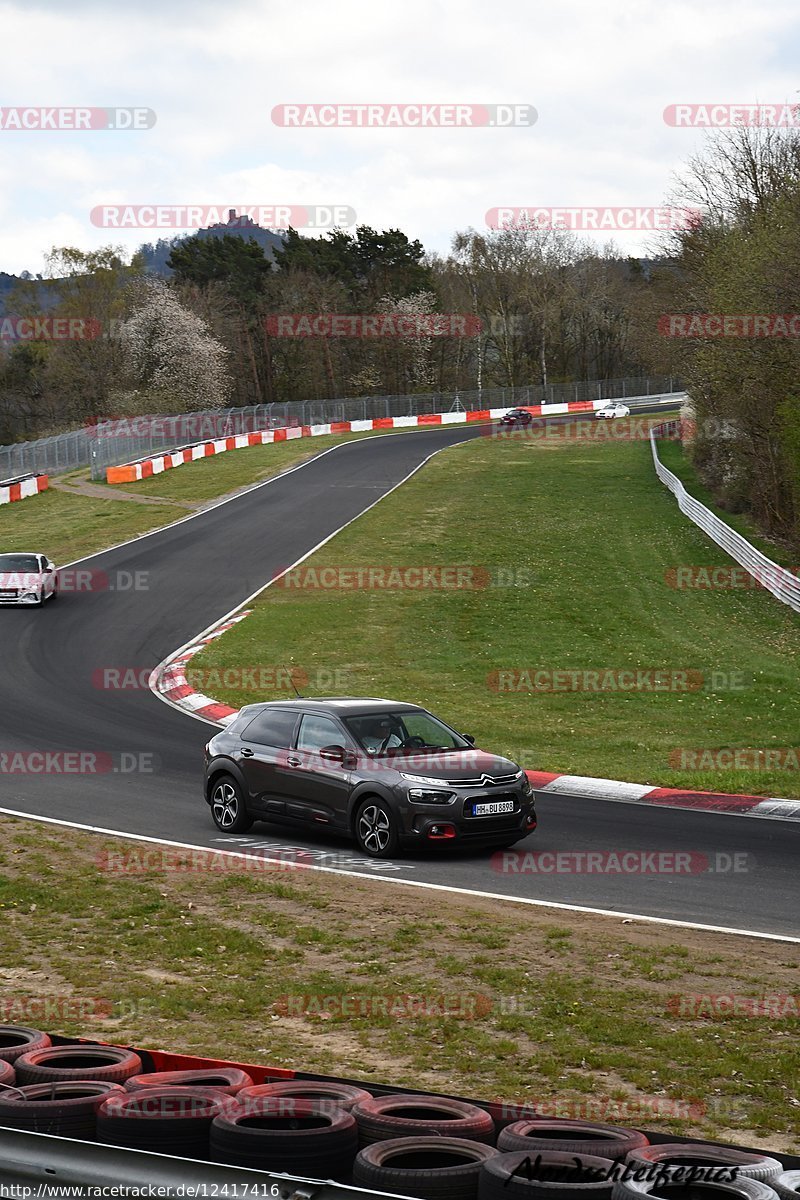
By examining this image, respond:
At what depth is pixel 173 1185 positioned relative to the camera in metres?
4.74

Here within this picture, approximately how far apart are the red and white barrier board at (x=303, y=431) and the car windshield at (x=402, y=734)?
144 ft

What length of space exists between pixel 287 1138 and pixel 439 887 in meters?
7.02

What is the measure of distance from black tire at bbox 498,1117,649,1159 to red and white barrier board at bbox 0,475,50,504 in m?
49.5

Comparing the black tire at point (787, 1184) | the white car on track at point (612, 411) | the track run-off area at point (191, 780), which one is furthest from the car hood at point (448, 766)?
the white car on track at point (612, 411)

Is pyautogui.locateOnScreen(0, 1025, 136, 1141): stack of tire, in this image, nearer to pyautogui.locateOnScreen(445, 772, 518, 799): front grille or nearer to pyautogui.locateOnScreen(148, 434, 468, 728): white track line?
pyautogui.locateOnScreen(445, 772, 518, 799): front grille

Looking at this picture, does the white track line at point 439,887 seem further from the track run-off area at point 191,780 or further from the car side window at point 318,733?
the car side window at point 318,733

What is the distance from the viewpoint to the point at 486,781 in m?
13.7

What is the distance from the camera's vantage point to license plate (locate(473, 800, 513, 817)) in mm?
13625

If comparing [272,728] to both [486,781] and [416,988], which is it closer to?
[486,781]

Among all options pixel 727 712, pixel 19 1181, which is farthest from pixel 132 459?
pixel 19 1181

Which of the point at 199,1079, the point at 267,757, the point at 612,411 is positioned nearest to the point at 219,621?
the point at 267,757

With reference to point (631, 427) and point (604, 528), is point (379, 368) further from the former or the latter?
point (604, 528)

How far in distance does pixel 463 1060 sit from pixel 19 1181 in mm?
3389

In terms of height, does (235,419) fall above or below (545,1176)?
above
